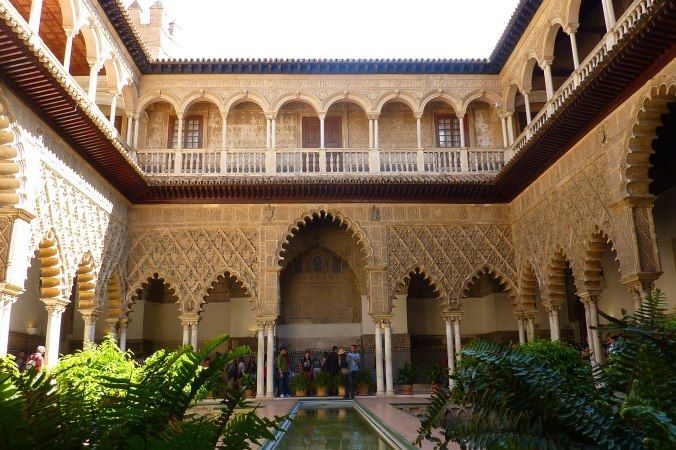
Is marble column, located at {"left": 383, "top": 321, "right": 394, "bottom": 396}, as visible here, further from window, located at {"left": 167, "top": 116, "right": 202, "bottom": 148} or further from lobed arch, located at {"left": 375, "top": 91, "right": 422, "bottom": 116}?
window, located at {"left": 167, "top": 116, "right": 202, "bottom": 148}

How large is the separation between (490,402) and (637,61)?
840cm

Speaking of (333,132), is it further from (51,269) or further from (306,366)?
(51,269)

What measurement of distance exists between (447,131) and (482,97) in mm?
1400

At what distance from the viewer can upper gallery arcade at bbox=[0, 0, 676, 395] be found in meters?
9.90

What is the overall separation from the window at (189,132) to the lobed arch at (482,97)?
7.32m

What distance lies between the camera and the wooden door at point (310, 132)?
16.5 metres

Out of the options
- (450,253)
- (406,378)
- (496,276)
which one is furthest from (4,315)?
(496,276)

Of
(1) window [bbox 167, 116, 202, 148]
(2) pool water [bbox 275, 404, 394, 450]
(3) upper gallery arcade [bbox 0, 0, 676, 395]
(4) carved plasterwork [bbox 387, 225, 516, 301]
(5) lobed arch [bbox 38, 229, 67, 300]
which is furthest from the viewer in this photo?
(1) window [bbox 167, 116, 202, 148]

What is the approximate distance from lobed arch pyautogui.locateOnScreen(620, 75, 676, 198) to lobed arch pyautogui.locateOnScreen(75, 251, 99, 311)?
34.4 feet

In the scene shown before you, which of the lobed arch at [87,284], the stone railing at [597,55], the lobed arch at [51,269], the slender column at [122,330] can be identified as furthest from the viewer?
the slender column at [122,330]

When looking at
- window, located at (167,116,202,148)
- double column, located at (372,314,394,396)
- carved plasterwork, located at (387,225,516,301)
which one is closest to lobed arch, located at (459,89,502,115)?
carved plasterwork, located at (387,225,516,301)

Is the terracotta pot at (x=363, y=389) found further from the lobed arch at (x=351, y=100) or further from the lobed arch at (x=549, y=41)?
the lobed arch at (x=549, y=41)

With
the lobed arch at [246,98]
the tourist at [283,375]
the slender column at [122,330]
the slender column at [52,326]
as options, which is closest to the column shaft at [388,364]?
the tourist at [283,375]

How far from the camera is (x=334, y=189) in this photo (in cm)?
1471
